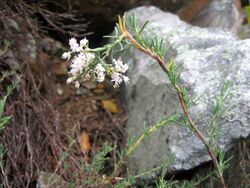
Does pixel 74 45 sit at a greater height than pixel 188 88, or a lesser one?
greater

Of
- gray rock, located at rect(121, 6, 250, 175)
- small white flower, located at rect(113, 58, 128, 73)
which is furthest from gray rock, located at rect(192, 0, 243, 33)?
small white flower, located at rect(113, 58, 128, 73)

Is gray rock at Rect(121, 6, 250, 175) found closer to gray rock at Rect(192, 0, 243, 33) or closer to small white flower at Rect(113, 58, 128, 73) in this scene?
gray rock at Rect(192, 0, 243, 33)

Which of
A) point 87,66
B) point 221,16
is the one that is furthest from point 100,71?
point 221,16

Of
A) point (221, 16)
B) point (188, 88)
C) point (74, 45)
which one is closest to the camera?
point (74, 45)

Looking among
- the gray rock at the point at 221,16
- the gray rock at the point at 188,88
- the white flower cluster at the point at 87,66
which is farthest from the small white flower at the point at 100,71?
the gray rock at the point at 221,16

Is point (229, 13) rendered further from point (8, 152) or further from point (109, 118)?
point (8, 152)

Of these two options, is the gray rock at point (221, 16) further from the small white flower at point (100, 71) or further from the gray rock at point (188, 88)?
the small white flower at point (100, 71)

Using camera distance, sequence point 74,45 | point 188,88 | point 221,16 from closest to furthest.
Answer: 1. point 74,45
2. point 188,88
3. point 221,16

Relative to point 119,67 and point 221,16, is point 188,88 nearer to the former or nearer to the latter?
point 119,67

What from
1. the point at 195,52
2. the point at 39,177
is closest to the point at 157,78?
the point at 195,52
